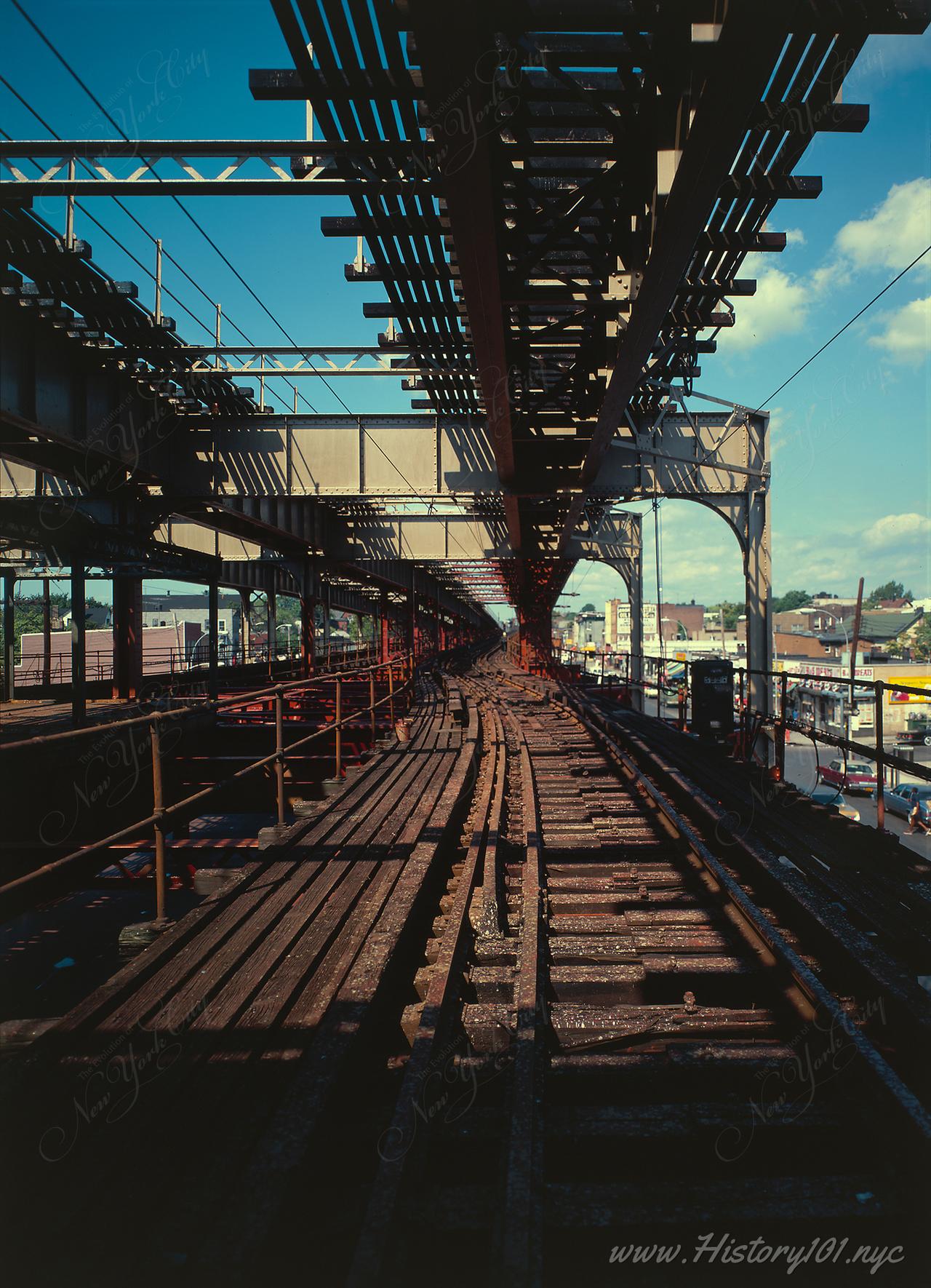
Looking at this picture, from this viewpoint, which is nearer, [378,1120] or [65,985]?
[378,1120]

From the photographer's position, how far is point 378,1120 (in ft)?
8.56

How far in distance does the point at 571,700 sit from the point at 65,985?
11.6 metres

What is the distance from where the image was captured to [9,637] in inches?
788

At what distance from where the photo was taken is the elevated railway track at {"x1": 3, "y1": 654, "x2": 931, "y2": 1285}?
2.08 meters

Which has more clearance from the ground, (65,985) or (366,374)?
(366,374)

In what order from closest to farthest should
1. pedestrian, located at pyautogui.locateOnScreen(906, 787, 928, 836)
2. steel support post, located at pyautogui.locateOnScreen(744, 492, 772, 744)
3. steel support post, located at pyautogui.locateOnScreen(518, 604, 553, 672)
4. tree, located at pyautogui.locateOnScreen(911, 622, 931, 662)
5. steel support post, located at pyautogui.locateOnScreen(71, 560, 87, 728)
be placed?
1. steel support post, located at pyautogui.locateOnScreen(71, 560, 87, 728)
2. steel support post, located at pyautogui.locateOnScreen(744, 492, 772, 744)
3. pedestrian, located at pyautogui.locateOnScreen(906, 787, 928, 836)
4. steel support post, located at pyautogui.locateOnScreen(518, 604, 553, 672)
5. tree, located at pyautogui.locateOnScreen(911, 622, 931, 662)

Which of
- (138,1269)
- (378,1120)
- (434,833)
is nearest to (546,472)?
(434,833)

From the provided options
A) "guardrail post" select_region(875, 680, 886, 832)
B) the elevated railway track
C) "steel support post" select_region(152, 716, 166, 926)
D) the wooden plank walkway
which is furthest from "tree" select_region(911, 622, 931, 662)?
"steel support post" select_region(152, 716, 166, 926)

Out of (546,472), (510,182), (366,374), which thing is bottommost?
(546,472)

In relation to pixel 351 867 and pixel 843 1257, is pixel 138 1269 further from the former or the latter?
pixel 351 867

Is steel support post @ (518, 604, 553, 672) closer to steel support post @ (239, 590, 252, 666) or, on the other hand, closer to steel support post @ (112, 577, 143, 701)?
steel support post @ (239, 590, 252, 666)

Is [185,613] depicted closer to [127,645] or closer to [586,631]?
[586,631]

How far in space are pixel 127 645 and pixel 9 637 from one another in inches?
164

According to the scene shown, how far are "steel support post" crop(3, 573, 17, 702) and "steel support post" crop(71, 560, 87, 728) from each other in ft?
28.8
